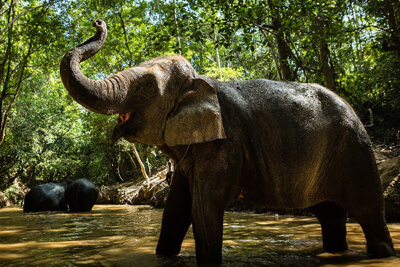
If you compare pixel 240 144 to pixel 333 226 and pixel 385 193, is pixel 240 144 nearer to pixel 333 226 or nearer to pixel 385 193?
pixel 333 226

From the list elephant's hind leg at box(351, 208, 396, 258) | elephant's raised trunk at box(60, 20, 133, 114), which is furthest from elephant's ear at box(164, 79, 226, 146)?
elephant's hind leg at box(351, 208, 396, 258)

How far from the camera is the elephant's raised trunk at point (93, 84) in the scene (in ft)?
9.51

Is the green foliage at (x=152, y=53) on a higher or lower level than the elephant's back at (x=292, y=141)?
higher

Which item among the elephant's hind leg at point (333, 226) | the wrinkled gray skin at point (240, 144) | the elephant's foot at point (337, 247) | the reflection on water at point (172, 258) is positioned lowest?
the reflection on water at point (172, 258)

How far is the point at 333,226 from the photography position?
4.18m

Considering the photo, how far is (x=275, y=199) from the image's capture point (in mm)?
3742

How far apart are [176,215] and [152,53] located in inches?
473

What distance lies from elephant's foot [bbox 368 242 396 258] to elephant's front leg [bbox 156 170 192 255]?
76.0 inches

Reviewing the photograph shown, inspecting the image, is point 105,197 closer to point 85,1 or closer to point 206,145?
point 85,1

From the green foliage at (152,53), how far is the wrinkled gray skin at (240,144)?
4351mm

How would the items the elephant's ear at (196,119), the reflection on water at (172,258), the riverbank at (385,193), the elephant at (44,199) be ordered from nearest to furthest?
the elephant's ear at (196,119) → the reflection on water at (172,258) → the riverbank at (385,193) → the elephant at (44,199)

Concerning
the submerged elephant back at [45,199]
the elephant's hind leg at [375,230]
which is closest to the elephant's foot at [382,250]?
the elephant's hind leg at [375,230]

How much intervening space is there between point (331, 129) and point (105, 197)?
17.5m

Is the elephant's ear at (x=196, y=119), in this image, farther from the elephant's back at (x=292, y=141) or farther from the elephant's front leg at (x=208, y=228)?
the elephant's front leg at (x=208, y=228)
